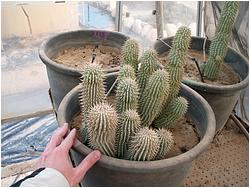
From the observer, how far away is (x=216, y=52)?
1007mm

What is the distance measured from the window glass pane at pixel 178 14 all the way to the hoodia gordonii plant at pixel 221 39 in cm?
60

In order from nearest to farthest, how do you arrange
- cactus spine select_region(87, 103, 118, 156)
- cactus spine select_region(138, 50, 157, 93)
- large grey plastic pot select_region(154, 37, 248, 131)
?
1. cactus spine select_region(87, 103, 118, 156)
2. cactus spine select_region(138, 50, 157, 93)
3. large grey plastic pot select_region(154, 37, 248, 131)

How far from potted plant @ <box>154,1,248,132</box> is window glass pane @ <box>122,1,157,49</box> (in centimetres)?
47

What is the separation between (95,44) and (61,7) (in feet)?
1.36

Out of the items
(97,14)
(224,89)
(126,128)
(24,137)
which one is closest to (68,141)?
(126,128)

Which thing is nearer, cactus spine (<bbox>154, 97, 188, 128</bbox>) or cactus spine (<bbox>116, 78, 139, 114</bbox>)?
cactus spine (<bbox>116, 78, 139, 114</bbox>)

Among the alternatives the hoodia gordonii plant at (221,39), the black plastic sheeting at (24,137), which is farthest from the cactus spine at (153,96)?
the black plastic sheeting at (24,137)

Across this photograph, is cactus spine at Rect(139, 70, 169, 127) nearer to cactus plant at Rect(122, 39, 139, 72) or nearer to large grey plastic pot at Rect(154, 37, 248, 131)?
cactus plant at Rect(122, 39, 139, 72)

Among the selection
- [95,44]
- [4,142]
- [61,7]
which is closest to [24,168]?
[4,142]

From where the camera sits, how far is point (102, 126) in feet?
1.88

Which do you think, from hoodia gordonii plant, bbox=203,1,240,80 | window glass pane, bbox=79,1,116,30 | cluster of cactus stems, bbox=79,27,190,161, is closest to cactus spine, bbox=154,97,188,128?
cluster of cactus stems, bbox=79,27,190,161

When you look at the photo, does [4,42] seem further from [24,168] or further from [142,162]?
[142,162]

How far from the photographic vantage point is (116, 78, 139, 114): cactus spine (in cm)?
63

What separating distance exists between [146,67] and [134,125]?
0.58ft
